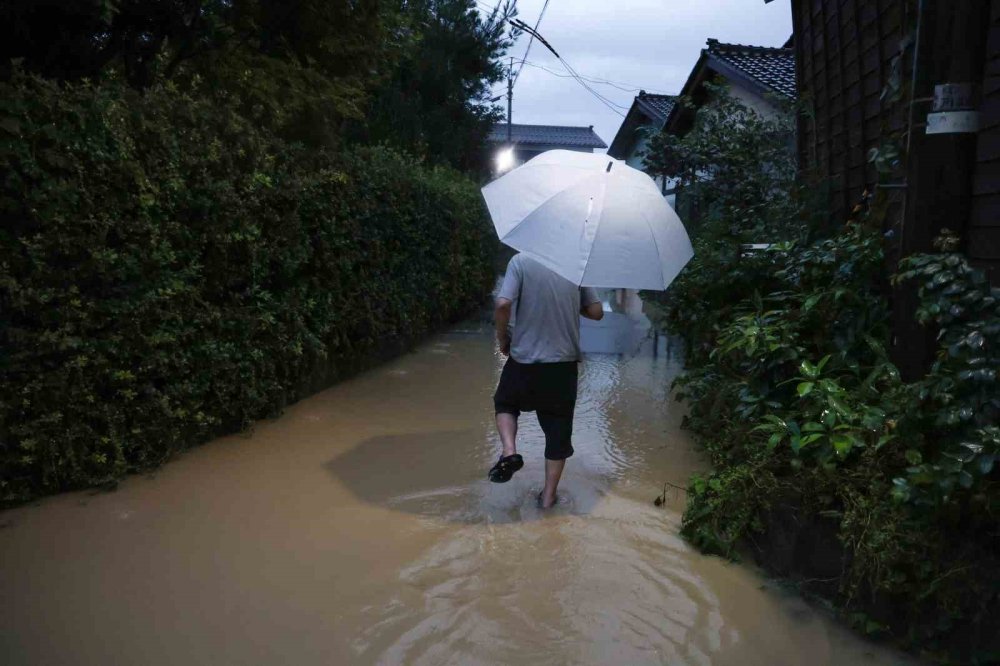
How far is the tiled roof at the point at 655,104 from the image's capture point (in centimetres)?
1883

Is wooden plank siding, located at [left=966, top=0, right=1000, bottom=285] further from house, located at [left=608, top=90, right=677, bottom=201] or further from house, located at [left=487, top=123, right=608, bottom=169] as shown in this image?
house, located at [left=487, top=123, right=608, bottom=169]

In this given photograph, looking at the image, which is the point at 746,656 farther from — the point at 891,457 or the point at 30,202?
the point at 30,202

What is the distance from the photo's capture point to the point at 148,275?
15.1 ft

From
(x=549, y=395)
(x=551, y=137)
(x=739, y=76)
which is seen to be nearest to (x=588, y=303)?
(x=549, y=395)

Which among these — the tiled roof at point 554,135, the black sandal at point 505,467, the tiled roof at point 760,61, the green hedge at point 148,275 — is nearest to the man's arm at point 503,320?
the black sandal at point 505,467

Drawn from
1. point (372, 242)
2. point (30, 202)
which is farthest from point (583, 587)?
point (372, 242)

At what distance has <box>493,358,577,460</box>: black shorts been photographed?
4.54 meters

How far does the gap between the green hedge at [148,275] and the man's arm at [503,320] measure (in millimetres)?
2007

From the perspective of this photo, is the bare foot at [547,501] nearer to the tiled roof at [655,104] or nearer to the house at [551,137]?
the tiled roof at [655,104]

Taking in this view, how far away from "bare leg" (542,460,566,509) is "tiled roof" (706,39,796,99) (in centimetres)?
891

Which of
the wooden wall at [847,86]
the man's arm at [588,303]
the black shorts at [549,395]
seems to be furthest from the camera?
the wooden wall at [847,86]

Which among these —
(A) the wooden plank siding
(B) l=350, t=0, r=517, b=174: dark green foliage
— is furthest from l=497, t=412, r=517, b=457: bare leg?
(B) l=350, t=0, r=517, b=174: dark green foliage

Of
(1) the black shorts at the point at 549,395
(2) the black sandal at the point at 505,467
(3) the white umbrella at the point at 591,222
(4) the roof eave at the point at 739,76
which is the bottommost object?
(2) the black sandal at the point at 505,467

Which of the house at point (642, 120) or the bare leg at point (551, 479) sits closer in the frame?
the bare leg at point (551, 479)
